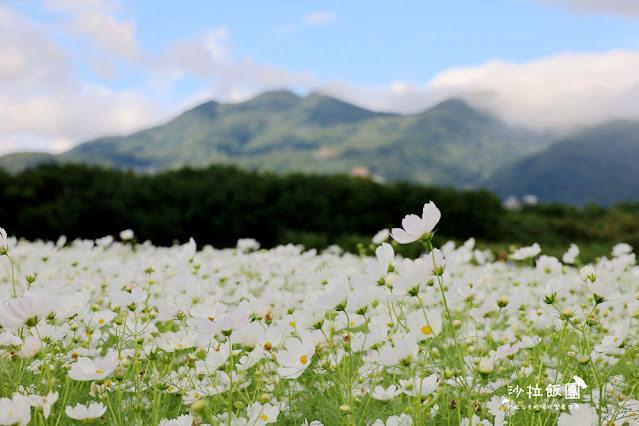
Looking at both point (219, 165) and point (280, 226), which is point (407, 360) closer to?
point (280, 226)

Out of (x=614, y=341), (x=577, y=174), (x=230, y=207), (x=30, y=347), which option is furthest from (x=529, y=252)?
(x=577, y=174)

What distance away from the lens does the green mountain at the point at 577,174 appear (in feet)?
544

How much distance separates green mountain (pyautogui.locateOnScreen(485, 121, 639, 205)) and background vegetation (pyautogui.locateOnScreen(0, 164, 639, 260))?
168 meters

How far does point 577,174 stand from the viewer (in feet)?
579

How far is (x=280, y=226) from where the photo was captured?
998cm

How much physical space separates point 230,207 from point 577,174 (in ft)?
627

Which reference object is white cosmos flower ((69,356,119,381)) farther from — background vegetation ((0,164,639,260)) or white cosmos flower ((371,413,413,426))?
background vegetation ((0,164,639,260))

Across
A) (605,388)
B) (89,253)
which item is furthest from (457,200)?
(605,388)

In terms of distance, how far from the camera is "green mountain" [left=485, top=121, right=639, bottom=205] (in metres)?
166

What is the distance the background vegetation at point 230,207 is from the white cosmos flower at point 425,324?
288 inches

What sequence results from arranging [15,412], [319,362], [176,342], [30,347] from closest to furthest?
[15,412] → [30,347] → [176,342] → [319,362]

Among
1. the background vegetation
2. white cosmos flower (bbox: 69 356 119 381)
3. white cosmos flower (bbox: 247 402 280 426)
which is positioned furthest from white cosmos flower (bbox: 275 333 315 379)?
the background vegetation

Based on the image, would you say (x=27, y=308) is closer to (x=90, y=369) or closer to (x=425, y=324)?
(x=90, y=369)

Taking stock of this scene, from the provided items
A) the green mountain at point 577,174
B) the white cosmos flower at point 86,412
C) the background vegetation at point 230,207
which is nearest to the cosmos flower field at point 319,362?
the white cosmos flower at point 86,412
